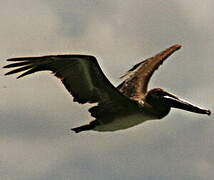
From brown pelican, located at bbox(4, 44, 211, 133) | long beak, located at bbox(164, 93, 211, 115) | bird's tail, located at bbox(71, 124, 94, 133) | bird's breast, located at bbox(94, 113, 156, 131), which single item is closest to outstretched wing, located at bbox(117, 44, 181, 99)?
brown pelican, located at bbox(4, 44, 211, 133)

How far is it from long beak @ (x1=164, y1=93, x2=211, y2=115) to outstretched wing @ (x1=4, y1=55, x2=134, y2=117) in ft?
5.61

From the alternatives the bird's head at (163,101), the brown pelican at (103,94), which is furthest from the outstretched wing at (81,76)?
the bird's head at (163,101)

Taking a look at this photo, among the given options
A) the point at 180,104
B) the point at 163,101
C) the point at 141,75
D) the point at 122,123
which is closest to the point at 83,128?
the point at 122,123

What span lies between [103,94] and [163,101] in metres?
1.98

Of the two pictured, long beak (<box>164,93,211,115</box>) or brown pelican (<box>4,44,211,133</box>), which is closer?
brown pelican (<box>4,44,211,133</box>)

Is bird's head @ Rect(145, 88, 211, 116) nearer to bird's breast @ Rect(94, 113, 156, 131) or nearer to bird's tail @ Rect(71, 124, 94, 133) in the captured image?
bird's breast @ Rect(94, 113, 156, 131)

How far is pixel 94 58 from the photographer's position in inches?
1058

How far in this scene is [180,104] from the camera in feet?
98.9

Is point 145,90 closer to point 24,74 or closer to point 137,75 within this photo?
point 137,75

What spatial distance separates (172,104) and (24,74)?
464 cm

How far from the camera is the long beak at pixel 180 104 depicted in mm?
29625

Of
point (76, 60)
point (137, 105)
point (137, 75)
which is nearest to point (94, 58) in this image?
point (76, 60)

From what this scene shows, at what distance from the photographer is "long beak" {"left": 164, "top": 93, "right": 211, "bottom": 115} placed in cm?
2962

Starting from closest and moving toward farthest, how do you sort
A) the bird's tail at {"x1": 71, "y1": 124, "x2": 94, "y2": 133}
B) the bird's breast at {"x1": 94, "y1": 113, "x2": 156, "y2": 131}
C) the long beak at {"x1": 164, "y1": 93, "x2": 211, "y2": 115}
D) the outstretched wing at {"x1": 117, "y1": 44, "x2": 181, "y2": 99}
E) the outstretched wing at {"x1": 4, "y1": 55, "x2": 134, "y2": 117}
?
the outstretched wing at {"x1": 4, "y1": 55, "x2": 134, "y2": 117}
the bird's breast at {"x1": 94, "y1": 113, "x2": 156, "y2": 131}
the bird's tail at {"x1": 71, "y1": 124, "x2": 94, "y2": 133}
the long beak at {"x1": 164, "y1": 93, "x2": 211, "y2": 115}
the outstretched wing at {"x1": 117, "y1": 44, "x2": 181, "y2": 99}
